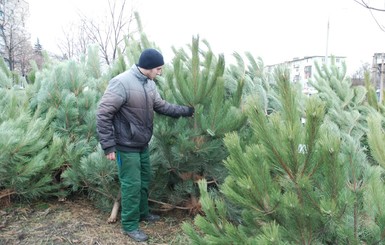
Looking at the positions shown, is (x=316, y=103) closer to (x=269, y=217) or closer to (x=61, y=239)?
(x=269, y=217)

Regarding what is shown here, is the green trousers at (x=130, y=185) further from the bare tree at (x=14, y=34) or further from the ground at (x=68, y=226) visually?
the bare tree at (x=14, y=34)

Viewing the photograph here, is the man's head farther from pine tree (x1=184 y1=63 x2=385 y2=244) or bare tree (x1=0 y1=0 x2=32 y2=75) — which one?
bare tree (x1=0 y1=0 x2=32 y2=75)

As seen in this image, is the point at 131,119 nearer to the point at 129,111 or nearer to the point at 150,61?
the point at 129,111

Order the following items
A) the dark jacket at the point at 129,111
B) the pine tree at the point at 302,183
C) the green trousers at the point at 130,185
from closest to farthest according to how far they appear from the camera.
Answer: the pine tree at the point at 302,183 < the dark jacket at the point at 129,111 < the green trousers at the point at 130,185

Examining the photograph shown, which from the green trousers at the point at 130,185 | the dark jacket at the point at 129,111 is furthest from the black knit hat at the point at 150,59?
the green trousers at the point at 130,185

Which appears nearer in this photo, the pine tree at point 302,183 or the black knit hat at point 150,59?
the pine tree at point 302,183

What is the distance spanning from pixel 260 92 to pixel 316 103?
1905 mm

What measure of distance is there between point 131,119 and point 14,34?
20.2 meters

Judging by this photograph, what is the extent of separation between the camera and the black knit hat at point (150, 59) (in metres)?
2.89

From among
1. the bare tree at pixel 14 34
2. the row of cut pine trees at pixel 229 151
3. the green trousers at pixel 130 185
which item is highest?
the bare tree at pixel 14 34

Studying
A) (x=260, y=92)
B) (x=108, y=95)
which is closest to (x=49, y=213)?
(x=108, y=95)

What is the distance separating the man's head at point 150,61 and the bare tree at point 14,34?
1791 centimetres

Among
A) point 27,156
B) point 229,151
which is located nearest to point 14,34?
point 27,156

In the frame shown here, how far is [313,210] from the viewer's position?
1503mm
